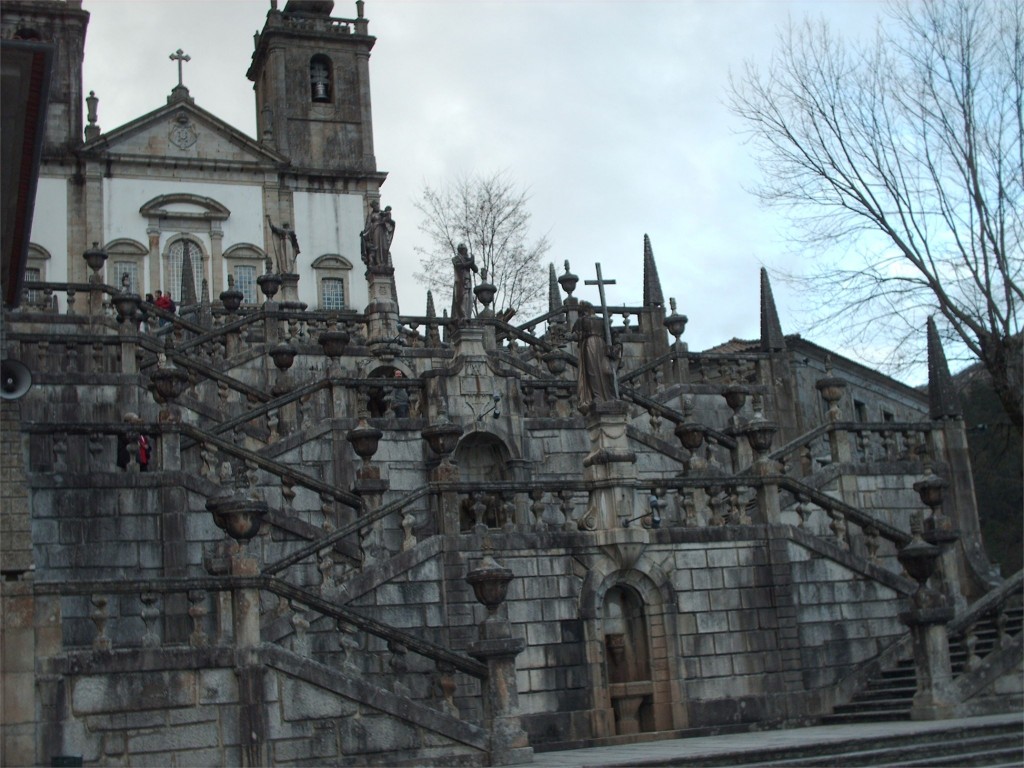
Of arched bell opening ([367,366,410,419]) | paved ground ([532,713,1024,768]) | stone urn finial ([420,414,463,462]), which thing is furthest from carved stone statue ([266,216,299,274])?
paved ground ([532,713,1024,768])

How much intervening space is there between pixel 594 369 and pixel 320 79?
3105 cm

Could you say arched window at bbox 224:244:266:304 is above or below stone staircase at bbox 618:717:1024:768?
above

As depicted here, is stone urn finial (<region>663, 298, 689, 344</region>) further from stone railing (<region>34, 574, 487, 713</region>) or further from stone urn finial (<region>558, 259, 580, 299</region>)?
stone railing (<region>34, 574, 487, 713</region>)

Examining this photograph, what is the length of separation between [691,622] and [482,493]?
3398 mm

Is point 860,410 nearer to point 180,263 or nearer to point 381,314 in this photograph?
point 381,314

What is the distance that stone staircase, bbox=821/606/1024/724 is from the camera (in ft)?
63.1

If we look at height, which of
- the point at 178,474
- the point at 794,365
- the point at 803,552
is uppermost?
the point at 794,365

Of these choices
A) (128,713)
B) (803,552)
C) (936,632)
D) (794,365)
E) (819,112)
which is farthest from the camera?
(794,365)

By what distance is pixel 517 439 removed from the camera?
80.9 feet

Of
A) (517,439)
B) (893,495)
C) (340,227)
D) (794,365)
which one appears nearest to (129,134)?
(340,227)

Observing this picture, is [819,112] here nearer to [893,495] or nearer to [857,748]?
[893,495]

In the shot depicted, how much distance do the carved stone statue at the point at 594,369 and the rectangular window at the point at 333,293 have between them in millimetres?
25650

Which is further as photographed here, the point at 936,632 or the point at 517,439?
the point at 517,439

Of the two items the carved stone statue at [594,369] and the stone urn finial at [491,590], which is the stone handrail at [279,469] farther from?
the stone urn finial at [491,590]
